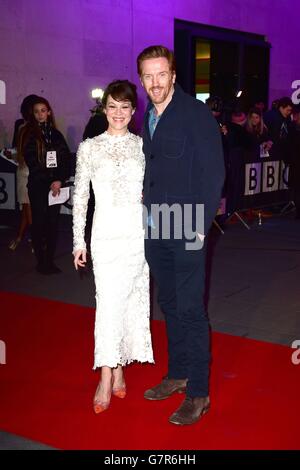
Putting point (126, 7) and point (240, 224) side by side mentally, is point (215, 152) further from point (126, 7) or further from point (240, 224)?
point (126, 7)

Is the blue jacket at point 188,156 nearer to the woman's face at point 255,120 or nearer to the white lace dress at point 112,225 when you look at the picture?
the white lace dress at point 112,225

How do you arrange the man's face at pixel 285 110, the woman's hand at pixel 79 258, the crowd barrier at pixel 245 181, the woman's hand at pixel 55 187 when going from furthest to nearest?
1. the man's face at pixel 285 110
2. the crowd barrier at pixel 245 181
3. the woman's hand at pixel 55 187
4. the woman's hand at pixel 79 258

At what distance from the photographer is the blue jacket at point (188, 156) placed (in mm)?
2902

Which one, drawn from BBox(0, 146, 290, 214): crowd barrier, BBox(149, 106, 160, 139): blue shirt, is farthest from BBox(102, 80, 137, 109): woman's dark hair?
BBox(0, 146, 290, 214): crowd barrier

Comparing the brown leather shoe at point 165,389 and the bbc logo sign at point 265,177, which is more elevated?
the bbc logo sign at point 265,177

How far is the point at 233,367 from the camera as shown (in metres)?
3.84

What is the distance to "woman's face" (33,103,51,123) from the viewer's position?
19.3 ft

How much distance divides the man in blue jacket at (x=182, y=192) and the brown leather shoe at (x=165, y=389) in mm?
184

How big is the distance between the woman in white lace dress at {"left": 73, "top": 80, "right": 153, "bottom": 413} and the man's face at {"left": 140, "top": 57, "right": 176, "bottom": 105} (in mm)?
151

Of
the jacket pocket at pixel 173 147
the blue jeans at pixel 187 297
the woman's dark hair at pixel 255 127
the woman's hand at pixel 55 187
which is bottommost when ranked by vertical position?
the blue jeans at pixel 187 297

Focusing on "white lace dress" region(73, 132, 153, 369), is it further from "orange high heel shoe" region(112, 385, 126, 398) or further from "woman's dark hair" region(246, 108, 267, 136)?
"woman's dark hair" region(246, 108, 267, 136)

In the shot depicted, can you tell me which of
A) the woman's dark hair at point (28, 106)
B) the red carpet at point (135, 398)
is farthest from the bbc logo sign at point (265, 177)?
the red carpet at point (135, 398)

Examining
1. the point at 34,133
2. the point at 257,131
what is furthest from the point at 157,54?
the point at 257,131

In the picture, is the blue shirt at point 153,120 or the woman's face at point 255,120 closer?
the blue shirt at point 153,120
